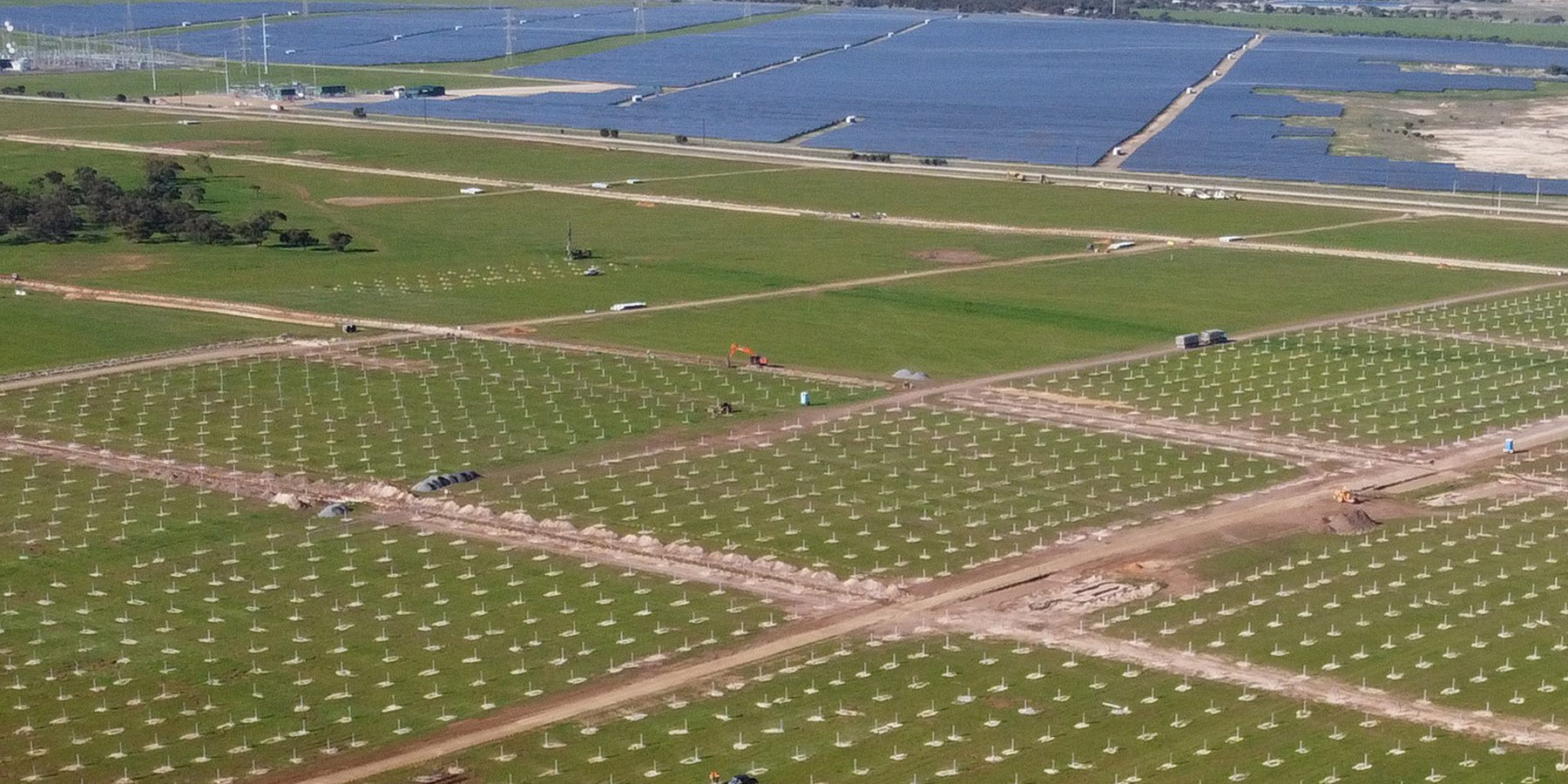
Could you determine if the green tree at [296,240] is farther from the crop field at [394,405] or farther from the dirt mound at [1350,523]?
the dirt mound at [1350,523]

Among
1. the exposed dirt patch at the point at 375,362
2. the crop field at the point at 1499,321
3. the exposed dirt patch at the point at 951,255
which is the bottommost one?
the crop field at the point at 1499,321

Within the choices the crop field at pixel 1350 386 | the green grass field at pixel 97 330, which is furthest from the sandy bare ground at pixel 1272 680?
the green grass field at pixel 97 330

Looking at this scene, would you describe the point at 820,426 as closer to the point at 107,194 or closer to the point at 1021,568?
the point at 1021,568

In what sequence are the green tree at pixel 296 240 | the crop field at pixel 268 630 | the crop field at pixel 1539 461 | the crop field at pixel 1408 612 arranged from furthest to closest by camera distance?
the green tree at pixel 296 240 < the crop field at pixel 1539 461 < the crop field at pixel 1408 612 < the crop field at pixel 268 630

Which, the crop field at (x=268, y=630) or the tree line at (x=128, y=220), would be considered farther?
the tree line at (x=128, y=220)

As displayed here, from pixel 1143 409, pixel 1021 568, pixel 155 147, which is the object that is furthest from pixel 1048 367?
pixel 155 147

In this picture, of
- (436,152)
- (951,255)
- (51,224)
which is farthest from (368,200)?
(951,255)

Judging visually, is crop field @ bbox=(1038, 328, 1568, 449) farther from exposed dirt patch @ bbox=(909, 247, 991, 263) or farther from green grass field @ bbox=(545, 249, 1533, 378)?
exposed dirt patch @ bbox=(909, 247, 991, 263)
